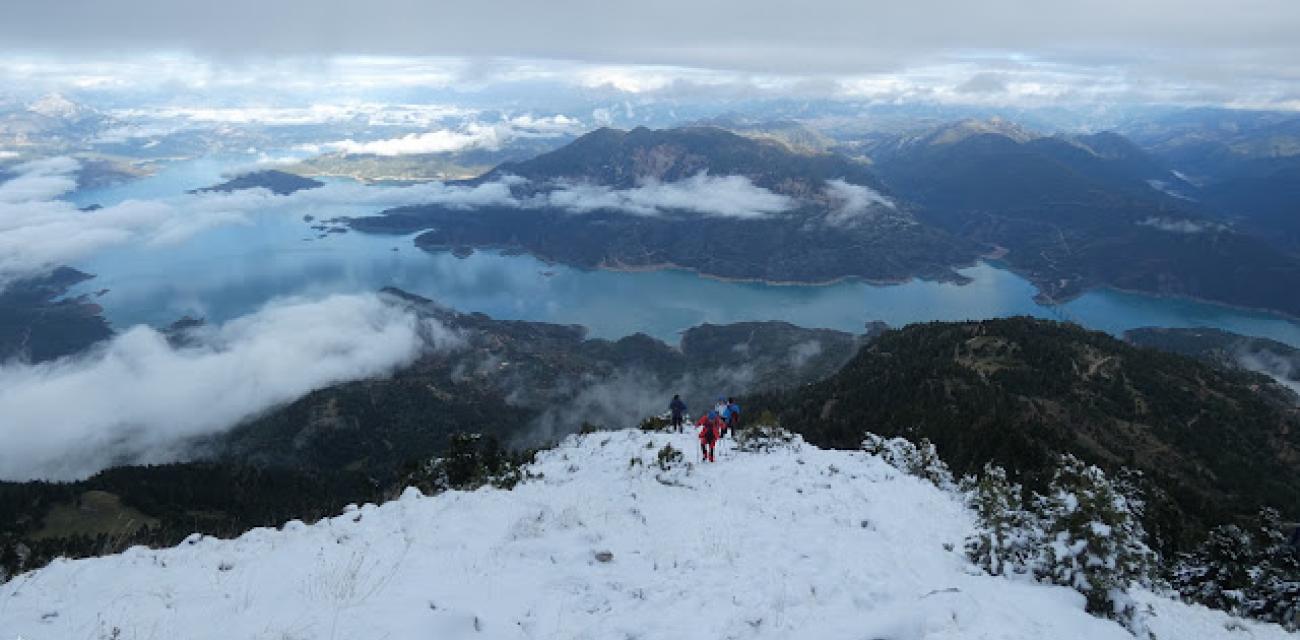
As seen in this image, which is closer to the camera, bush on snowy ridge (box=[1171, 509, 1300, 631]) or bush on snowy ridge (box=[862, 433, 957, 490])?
bush on snowy ridge (box=[1171, 509, 1300, 631])

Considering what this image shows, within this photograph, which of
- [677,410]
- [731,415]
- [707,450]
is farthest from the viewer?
[677,410]

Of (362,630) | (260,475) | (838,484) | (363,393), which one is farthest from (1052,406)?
(363,393)

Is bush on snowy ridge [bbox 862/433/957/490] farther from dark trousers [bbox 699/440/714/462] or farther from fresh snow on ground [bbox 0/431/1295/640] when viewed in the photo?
dark trousers [bbox 699/440/714/462]

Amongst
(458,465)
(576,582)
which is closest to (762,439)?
(458,465)

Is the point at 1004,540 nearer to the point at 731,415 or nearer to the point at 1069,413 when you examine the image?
the point at 731,415

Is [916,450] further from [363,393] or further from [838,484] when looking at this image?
[363,393]

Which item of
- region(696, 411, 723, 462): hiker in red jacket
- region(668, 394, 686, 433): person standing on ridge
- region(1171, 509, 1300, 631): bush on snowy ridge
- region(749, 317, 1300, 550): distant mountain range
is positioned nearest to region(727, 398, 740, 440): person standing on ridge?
region(668, 394, 686, 433): person standing on ridge
